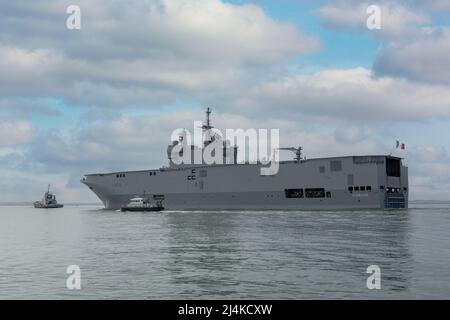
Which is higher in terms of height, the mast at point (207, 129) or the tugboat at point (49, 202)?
the mast at point (207, 129)

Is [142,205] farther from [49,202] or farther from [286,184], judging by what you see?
[49,202]

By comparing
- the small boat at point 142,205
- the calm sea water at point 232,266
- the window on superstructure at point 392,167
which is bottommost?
the calm sea water at point 232,266

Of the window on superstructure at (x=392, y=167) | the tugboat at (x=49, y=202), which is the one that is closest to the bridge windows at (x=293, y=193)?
the window on superstructure at (x=392, y=167)

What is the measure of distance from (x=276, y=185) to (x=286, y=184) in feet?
4.63

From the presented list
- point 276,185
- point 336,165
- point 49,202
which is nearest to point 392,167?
point 336,165

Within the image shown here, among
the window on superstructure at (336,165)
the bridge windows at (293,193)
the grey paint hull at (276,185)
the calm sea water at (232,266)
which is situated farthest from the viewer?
the bridge windows at (293,193)

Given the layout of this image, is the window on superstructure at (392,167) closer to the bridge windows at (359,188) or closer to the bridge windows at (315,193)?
the bridge windows at (359,188)

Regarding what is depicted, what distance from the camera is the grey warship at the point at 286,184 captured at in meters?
59.8

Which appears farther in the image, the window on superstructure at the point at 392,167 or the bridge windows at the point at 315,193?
the window on superstructure at the point at 392,167

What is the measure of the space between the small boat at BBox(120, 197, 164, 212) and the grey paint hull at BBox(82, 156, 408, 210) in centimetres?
162

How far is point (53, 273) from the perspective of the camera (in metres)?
16.6
